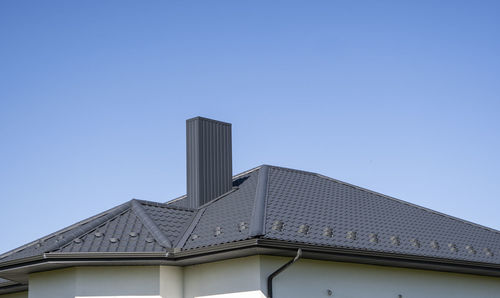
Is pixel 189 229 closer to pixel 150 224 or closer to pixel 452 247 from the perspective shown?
pixel 150 224

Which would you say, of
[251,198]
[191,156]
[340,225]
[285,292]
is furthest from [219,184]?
[285,292]

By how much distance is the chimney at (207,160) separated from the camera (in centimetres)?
1825

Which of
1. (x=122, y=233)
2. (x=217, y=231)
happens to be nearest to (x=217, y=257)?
(x=217, y=231)

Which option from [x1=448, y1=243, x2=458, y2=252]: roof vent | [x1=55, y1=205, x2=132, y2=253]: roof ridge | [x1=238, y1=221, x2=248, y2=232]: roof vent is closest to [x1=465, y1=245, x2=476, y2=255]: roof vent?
[x1=448, y1=243, x2=458, y2=252]: roof vent

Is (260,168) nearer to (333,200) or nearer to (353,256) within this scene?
(333,200)

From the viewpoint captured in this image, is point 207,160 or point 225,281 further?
point 207,160

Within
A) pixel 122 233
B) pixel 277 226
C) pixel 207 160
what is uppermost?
pixel 207 160

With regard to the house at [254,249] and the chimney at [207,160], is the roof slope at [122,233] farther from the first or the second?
the chimney at [207,160]

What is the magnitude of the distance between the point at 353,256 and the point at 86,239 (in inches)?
237

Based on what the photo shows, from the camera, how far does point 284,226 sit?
14469 millimetres

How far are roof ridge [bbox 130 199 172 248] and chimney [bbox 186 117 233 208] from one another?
6.09 ft

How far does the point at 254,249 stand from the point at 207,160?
19.1 ft

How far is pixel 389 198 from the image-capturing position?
19.6 m

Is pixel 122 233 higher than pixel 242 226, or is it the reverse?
pixel 122 233
